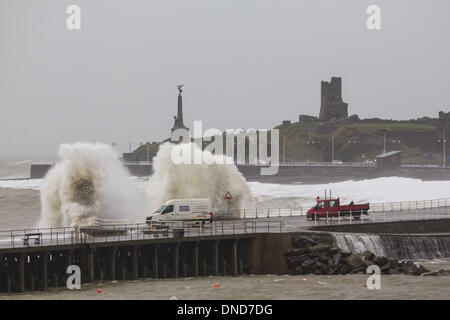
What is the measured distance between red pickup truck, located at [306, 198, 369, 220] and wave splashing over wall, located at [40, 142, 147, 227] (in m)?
10.7

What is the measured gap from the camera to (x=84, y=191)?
51438mm

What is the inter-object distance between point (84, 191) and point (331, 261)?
18.8m

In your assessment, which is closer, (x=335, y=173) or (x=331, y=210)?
(x=331, y=210)

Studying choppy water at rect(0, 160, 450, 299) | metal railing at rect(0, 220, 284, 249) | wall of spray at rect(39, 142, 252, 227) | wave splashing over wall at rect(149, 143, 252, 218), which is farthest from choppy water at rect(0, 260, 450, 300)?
wave splashing over wall at rect(149, 143, 252, 218)

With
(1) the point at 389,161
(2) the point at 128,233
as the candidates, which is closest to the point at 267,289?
(2) the point at 128,233

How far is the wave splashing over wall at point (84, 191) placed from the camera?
5022 cm

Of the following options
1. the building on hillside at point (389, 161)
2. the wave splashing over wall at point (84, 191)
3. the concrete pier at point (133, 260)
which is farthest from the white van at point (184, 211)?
the building on hillside at point (389, 161)

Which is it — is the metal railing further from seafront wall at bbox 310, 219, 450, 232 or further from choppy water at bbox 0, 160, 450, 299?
seafront wall at bbox 310, 219, 450, 232

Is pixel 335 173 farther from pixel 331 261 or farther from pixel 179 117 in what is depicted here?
pixel 331 261

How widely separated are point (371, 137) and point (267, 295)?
154638 mm

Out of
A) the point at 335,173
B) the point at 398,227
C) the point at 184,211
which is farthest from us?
the point at 335,173

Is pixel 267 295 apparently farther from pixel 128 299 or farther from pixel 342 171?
pixel 342 171

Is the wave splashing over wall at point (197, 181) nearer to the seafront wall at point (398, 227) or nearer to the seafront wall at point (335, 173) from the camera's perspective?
the seafront wall at point (398, 227)

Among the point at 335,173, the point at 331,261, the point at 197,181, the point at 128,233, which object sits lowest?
the point at 331,261
